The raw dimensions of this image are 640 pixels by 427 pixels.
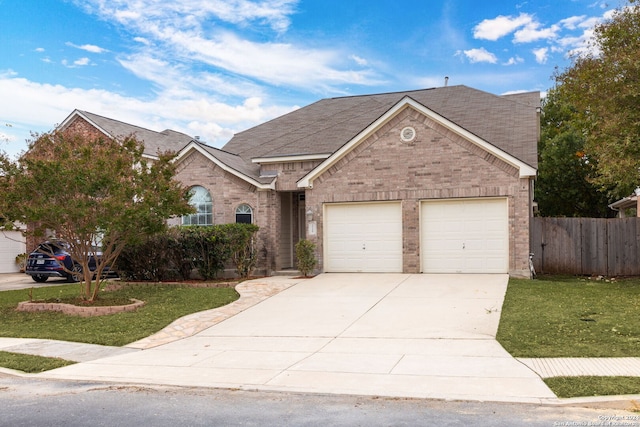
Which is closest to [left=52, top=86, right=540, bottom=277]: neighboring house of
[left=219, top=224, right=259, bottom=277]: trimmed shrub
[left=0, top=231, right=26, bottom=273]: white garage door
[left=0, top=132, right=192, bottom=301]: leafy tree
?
[left=219, top=224, right=259, bottom=277]: trimmed shrub

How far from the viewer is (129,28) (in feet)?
63.0

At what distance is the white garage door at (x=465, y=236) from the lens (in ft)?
57.5

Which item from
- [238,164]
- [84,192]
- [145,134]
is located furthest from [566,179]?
[84,192]

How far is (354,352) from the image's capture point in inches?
369

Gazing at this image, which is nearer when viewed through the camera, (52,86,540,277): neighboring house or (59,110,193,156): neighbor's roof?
(52,86,540,277): neighboring house

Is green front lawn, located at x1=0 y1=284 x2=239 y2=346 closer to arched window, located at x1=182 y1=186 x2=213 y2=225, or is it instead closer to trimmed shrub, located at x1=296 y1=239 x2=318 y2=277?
trimmed shrub, located at x1=296 y1=239 x2=318 y2=277

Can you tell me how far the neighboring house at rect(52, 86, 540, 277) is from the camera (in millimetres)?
17562

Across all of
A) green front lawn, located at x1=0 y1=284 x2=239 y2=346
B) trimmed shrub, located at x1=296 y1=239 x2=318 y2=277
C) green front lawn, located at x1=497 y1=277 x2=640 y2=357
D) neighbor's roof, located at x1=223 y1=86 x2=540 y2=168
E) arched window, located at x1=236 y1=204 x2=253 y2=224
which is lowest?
Answer: green front lawn, located at x1=0 y1=284 x2=239 y2=346

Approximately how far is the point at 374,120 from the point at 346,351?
11.0 meters

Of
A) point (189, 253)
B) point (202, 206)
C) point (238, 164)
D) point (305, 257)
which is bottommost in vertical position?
point (305, 257)

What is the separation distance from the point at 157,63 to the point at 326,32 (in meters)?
6.20

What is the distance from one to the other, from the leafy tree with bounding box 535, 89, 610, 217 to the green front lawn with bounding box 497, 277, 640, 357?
20408 mm

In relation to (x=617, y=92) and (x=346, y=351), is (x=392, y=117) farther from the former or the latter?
(x=346, y=351)

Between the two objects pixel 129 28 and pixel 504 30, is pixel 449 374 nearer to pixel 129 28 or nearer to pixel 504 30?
pixel 129 28
